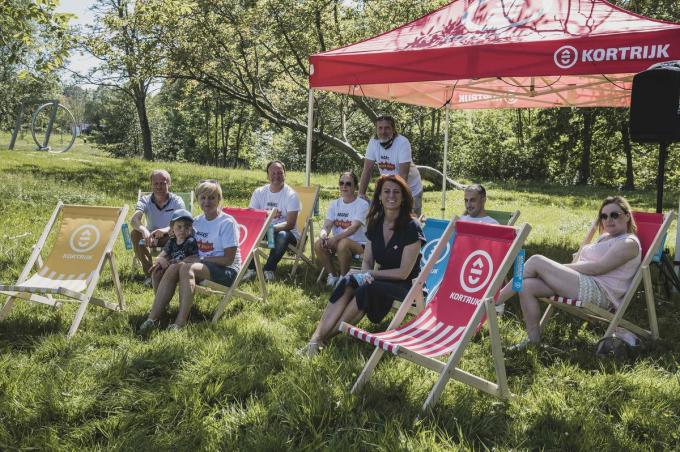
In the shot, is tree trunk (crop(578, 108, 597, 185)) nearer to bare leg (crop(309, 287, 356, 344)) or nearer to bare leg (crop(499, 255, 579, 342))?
bare leg (crop(499, 255, 579, 342))

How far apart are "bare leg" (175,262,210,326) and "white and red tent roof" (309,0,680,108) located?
10.5ft

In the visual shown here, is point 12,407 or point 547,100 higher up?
point 547,100

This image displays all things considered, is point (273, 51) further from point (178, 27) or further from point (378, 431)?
point (378, 431)

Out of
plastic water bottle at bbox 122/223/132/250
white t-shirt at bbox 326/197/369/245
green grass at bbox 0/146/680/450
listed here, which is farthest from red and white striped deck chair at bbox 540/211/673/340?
plastic water bottle at bbox 122/223/132/250

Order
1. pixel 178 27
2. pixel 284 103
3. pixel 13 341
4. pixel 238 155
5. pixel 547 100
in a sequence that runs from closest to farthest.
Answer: pixel 13 341
pixel 547 100
pixel 178 27
pixel 284 103
pixel 238 155

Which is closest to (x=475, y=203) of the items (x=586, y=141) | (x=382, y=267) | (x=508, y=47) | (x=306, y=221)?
(x=382, y=267)

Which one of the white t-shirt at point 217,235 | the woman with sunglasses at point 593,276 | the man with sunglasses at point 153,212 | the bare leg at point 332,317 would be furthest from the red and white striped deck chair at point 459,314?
the man with sunglasses at point 153,212

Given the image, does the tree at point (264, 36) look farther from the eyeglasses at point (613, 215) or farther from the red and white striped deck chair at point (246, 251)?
the eyeglasses at point (613, 215)

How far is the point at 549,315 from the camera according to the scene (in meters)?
Answer: 4.61

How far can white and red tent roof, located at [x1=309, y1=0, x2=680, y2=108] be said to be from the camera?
5125 millimetres

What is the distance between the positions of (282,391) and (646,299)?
291 cm

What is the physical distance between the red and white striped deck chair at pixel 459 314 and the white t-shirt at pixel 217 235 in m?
1.91

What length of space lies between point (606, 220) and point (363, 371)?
2.38m

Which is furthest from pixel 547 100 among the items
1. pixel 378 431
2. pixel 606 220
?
pixel 378 431
